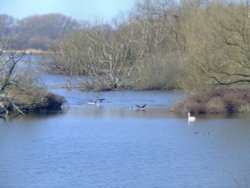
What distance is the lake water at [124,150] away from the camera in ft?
54.6

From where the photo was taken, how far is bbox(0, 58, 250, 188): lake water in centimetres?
1664

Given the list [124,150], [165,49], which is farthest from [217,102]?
[165,49]

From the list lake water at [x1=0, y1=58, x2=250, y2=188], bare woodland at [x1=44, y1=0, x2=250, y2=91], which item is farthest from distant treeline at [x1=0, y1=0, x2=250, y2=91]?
lake water at [x1=0, y1=58, x2=250, y2=188]

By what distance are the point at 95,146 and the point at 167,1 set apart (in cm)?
2824

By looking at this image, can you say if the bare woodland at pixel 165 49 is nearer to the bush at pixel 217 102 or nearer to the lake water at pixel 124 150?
the bush at pixel 217 102

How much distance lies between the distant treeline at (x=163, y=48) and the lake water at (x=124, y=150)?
2396mm

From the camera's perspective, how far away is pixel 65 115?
2934 centimetres

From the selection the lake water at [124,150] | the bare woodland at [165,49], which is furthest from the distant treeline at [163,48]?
the lake water at [124,150]

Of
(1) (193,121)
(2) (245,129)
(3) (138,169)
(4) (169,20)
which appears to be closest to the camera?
(3) (138,169)

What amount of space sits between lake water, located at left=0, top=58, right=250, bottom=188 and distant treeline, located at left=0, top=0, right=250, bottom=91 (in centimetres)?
240

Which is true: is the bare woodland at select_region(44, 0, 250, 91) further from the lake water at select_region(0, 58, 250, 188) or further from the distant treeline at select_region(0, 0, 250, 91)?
the lake water at select_region(0, 58, 250, 188)

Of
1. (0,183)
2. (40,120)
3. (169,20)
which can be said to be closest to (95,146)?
(0,183)

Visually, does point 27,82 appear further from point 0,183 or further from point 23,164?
point 0,183

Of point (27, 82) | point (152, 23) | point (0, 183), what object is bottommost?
point (0, 183)
